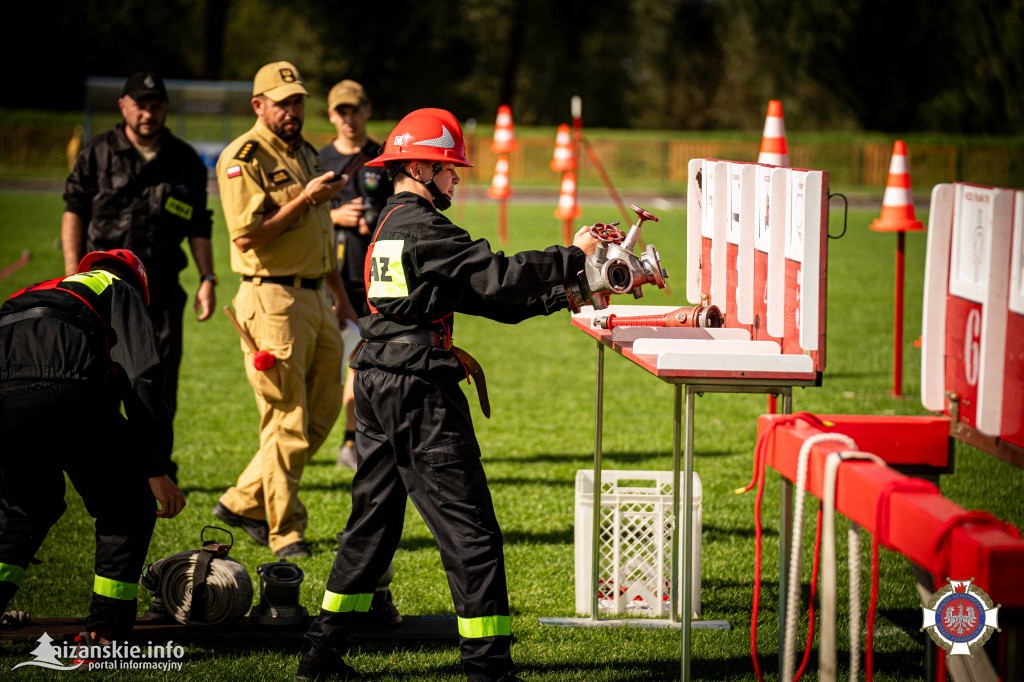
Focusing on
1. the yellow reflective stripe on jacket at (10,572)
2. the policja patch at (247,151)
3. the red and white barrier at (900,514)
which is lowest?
the yellow reflective stripe on jacket at (10,572)

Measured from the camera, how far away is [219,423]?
8.55m

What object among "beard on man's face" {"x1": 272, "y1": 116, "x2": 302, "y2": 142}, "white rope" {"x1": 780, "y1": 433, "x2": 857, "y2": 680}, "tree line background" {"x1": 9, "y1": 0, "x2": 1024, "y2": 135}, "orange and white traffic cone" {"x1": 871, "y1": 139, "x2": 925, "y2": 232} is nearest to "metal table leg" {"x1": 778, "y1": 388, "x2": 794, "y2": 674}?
"white rope" {"x1": 780, "y1": 433, "x2": 857, "y2": 680}

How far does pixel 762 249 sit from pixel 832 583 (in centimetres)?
157

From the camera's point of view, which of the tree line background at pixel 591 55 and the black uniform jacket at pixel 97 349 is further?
the tree line background at pixel 591 55

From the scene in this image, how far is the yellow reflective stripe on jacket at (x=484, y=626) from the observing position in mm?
3723

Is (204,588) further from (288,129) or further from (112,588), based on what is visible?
(288,129)

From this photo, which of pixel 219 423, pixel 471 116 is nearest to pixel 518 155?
pixel 471 116

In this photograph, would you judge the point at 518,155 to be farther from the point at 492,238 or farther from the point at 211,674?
the point at 211,674

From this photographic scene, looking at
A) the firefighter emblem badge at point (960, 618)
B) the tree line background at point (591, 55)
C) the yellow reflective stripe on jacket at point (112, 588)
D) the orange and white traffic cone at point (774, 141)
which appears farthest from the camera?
the tree line background at point (591, 55)

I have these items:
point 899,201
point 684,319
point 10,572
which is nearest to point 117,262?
point 10,572

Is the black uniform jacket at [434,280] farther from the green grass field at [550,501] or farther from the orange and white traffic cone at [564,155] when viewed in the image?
the orange and white traffic cone at [564,155]

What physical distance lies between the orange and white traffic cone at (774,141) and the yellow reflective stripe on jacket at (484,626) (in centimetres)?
275

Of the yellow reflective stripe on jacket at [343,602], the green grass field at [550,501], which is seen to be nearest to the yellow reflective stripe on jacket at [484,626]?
the yellow reflective stripe on jacket at [343,602]

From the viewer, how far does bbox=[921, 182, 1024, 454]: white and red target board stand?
9.78 feet
